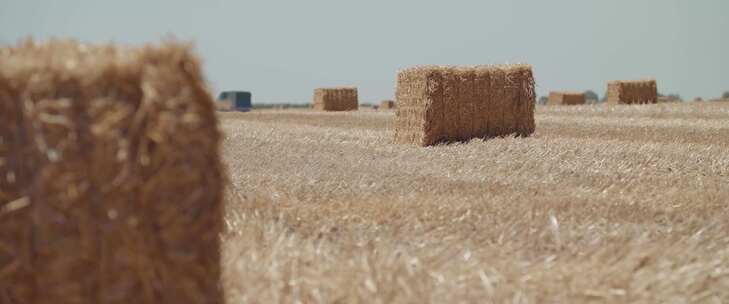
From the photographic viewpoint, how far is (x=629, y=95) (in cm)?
2527

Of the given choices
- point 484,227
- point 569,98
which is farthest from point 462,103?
point 569,98

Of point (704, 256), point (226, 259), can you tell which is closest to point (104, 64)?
point (226, 259)

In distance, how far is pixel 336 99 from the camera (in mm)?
26281

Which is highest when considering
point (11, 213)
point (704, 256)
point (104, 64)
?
point (104, 64)

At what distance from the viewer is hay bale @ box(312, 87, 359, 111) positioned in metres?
26.1

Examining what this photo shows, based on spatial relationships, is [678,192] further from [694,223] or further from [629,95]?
[629,95]

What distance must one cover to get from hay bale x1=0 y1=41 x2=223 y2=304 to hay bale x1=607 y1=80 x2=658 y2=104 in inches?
904

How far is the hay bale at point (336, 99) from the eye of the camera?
26.1 meters

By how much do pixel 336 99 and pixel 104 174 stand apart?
75.8 feet

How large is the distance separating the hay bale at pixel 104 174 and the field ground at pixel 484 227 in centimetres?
62

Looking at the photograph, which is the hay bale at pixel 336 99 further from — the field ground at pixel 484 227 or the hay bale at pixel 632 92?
the field ground at pixel 484 227

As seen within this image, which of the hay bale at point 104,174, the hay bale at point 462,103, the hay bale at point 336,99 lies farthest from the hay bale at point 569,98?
the hay bale at point 104,174

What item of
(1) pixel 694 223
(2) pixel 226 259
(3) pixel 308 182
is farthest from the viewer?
(3) pixel 308 182

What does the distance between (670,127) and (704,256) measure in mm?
10775
